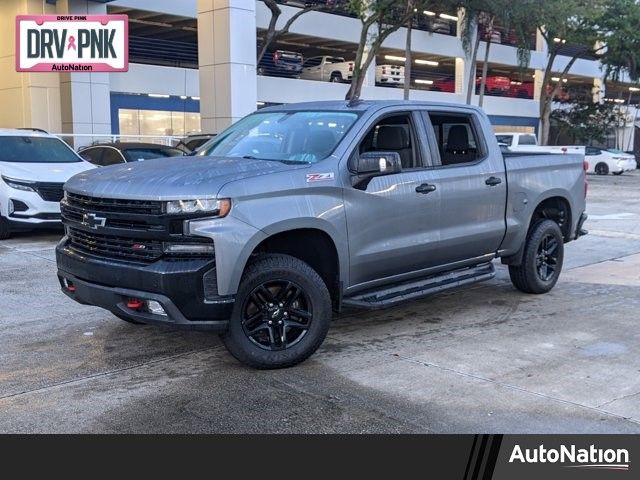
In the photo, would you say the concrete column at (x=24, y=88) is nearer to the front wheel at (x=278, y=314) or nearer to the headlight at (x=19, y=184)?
the headlight at (x=19, y=184)

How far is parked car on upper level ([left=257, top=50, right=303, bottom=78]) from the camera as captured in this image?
111 ft

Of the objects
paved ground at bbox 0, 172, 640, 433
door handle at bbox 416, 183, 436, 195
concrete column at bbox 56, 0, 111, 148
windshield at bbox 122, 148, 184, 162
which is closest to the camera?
paved ground at bbox 0, 172, 640, 433

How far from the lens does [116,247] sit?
201 inches

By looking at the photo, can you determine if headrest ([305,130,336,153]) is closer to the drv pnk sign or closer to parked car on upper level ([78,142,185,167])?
parked car on upper level ([78,142,185,167])

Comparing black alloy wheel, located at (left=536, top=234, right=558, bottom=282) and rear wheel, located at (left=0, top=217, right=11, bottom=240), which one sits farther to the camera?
rear wheel, located at (left=0, top=217, right=11, bottom=240)

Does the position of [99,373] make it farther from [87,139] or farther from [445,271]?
[87,139]

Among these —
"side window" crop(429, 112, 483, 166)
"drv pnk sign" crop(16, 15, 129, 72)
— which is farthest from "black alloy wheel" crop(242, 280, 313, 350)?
"drv pnk sign" crop(16, 15, 129, 72)

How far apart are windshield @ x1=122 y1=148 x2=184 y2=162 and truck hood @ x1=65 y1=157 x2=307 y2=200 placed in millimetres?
7936

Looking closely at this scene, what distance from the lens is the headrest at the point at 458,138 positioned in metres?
6.96

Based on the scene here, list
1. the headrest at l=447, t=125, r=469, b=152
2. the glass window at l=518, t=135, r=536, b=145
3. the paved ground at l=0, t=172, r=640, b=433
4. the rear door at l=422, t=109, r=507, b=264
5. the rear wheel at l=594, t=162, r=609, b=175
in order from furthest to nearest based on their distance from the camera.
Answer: the rear wheel at l=594, t=162, r=609, b=175 → the glass window at l=518, t=135, r=536, b=145 → the headrest at l=447, t=125, r=469, b=152 → the rear door at l=422, t=109, r=507, b=264 → the paved ground at l=0, t=172, r=640, b=433

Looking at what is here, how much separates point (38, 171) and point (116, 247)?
23.5 feet

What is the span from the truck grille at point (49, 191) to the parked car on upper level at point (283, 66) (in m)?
23.6

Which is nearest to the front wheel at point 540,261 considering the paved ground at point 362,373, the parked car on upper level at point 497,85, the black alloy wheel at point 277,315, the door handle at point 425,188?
the paved ground at point 362,373

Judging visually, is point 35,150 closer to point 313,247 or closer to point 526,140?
point 313,247
